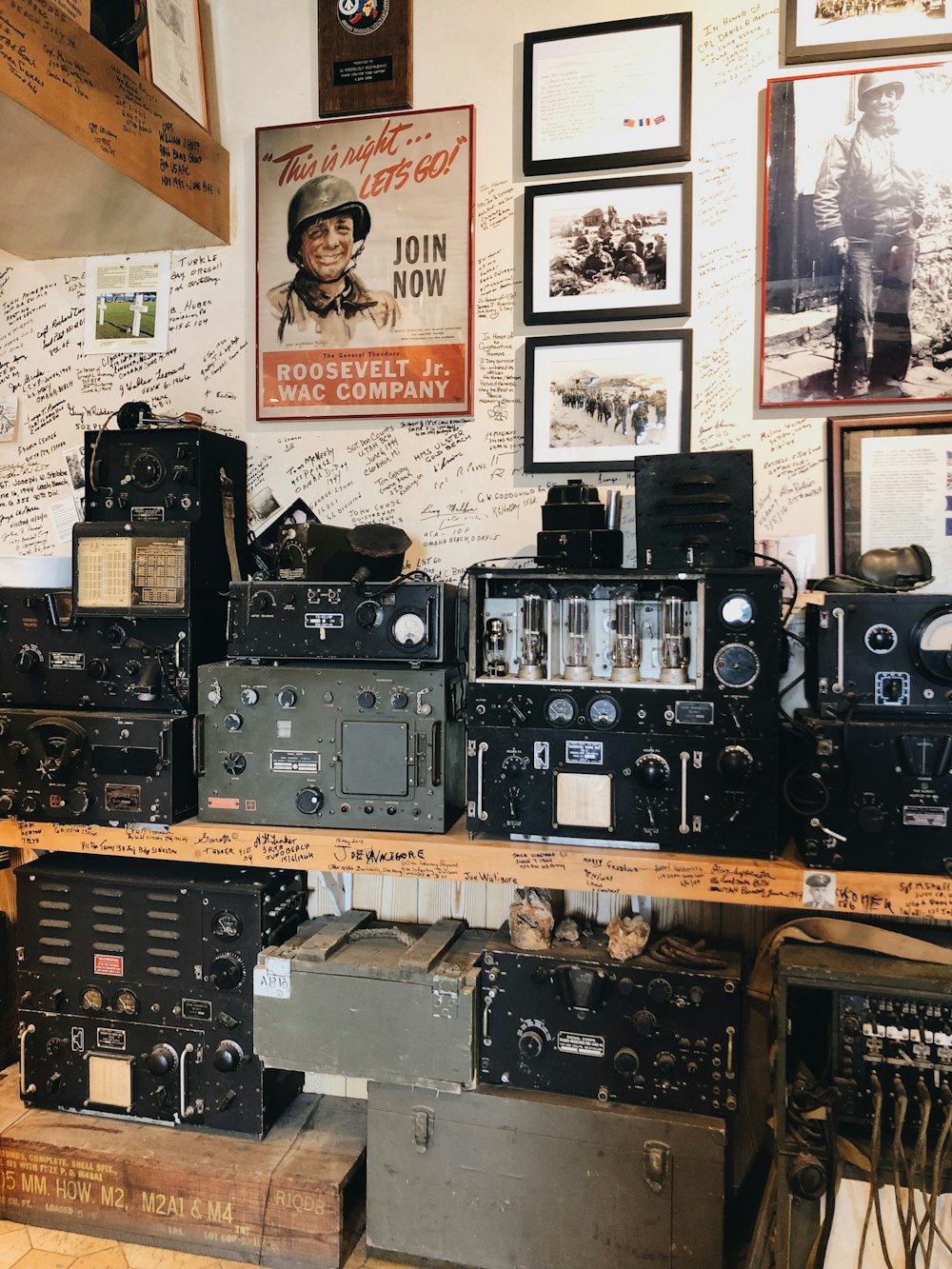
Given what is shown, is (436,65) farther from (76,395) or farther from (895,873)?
(895,873)

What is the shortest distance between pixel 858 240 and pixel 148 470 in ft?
5.69

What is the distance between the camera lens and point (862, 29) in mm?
1910

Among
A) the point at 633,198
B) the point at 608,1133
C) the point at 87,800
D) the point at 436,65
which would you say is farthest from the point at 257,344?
the point at 608,1133

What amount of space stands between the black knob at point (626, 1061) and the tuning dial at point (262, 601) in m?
1.16

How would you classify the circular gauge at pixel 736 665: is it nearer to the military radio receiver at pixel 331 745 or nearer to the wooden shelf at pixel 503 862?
the wooden shelf at pixel 503 862

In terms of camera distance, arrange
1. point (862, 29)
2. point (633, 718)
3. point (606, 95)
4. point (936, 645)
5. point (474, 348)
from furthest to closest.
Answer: point (474, 348), point (606, 95), point (862, 29), point (633, 718), point (936, 645)

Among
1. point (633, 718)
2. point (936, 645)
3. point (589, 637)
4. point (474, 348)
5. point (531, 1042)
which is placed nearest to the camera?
point (936, 645)

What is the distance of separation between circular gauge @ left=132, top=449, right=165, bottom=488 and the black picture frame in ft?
5.15

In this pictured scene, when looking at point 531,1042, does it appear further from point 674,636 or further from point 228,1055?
point 674,636

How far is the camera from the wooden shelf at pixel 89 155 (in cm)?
166

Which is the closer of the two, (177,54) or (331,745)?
(331,745)

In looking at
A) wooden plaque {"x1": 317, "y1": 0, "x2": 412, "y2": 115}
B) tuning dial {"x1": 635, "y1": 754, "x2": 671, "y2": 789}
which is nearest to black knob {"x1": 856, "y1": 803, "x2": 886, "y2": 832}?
tuning dial {"x1": 635, "y1": 754, "x2": 671, "y2": 789}

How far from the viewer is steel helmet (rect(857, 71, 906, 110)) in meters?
1.89

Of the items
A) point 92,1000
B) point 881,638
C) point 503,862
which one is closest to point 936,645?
point 881,638
